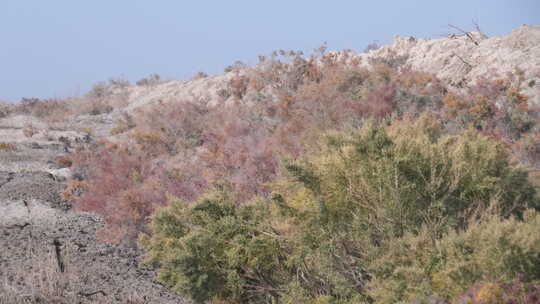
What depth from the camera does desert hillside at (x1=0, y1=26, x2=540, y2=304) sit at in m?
6.29

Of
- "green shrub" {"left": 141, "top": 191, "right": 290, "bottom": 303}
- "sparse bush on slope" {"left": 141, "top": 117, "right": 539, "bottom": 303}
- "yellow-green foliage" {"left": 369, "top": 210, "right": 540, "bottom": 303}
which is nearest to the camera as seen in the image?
"yellow-green foliage" {"left": 369, "top": 210, "right": 540, "bottom": 303}

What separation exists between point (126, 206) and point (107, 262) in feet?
8.06

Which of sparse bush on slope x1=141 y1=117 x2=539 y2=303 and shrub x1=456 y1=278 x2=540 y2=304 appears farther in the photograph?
sparse bush on slope x1=141 y1=117 x2=539 y2=303

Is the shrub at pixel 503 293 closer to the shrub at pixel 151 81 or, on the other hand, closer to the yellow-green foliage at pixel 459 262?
the yellow-green foliage at pixel 459 262

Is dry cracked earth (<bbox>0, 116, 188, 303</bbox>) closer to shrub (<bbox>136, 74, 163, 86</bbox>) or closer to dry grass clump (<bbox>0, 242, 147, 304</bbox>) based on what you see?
dry grass clump (<bbox>0, 242, 147, 304</bbox>)

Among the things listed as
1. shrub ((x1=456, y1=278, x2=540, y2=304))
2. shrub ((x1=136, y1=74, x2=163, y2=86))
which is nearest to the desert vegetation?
shrub ((x1=456, y1=278, x2=540, y2=304))

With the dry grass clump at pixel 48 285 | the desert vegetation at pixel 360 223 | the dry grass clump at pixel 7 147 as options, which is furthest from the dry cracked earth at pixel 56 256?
the dry grass clump at pixel 7 147

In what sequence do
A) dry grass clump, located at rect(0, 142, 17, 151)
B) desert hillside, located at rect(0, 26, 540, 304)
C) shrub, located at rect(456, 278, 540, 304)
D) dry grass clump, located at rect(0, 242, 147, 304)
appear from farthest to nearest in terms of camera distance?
dry grass clump, located at rect(0, 142, 17, 151), dry grass clump, located at rect(0, 242, 147, 304), desert hillside, located at rect(0, 26, 540, 304), shrub, located at rect(456, 278, 540, 304)

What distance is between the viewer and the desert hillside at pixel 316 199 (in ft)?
20.6

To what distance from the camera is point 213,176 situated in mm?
14031

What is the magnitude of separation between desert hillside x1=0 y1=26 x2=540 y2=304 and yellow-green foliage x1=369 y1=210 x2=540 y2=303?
0.06 feet

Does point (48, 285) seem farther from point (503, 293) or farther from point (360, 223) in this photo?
point (503, 293)

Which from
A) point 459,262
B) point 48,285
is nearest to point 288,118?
point 48,285

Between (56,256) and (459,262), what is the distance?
7.16 m
